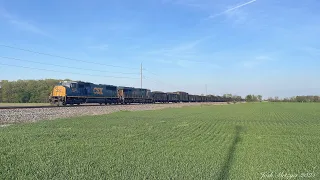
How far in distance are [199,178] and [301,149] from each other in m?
4.86

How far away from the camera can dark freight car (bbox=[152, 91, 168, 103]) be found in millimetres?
71050

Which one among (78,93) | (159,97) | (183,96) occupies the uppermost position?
(183,96)

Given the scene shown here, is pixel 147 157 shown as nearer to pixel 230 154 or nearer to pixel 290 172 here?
pixel 230 154

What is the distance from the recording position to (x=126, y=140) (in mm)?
10234

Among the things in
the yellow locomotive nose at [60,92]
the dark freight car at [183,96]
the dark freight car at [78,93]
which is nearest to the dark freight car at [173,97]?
the dark freight car at [183,96]

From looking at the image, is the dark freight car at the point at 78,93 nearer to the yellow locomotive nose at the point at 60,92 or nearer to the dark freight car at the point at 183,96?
the yellow locomotive nose at the point at 60,92

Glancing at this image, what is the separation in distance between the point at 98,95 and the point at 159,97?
Result: 91.0 ft

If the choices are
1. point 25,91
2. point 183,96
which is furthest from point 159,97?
point 25,91

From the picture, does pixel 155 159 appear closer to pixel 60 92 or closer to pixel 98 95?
pixel 60 92

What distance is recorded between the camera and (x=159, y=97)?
73.3 meters

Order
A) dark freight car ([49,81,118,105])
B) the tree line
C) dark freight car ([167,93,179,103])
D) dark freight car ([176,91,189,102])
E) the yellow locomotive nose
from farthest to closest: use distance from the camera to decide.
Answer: dark freight car ([176,91,189,102])
dark freight car ([167,93,179,103])
the tree line
dark freight car ([49,81,118,105])
the yellow locomotive nose

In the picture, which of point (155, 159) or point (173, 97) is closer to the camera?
point (155, 159)

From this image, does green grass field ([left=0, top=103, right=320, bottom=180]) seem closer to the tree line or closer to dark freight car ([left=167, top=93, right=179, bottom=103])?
the tree line

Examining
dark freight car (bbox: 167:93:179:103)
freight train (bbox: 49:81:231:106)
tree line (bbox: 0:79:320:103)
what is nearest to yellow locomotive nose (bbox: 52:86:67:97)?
freight train (bbox: 49:81:231:106)
